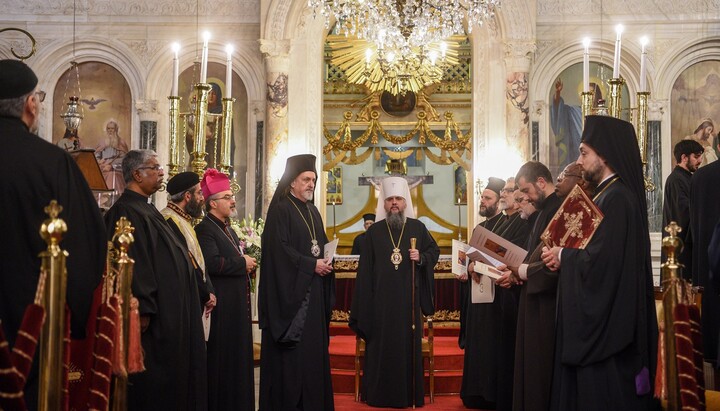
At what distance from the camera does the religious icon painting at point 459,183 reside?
756 inches

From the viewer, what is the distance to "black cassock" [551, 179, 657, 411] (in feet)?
16.3

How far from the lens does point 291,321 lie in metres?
7.31

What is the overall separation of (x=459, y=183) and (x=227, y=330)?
12.9 metres

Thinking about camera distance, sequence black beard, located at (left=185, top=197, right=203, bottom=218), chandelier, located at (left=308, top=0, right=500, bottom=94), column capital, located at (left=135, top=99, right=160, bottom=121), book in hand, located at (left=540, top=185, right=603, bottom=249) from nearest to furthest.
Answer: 1. book in hand, located at (left=540, top=185, right=603, bottom=249)
2. black beard, located at (left=185, top=197, right=203, bottom=218)
3. chandelier, located at (left=308, top=0, right=500, bottom=94)
4. column capital, located at (left=135, top=99, right=160, bottom=121)

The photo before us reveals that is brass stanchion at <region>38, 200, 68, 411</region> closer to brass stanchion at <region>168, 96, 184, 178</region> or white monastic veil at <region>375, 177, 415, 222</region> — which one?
brass stanchion at <region>168, 96, 184, 178</region>

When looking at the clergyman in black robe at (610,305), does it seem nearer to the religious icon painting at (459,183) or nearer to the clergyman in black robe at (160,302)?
the clergyman in black robe at (160,302)

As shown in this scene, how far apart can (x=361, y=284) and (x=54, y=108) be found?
7.20 meters

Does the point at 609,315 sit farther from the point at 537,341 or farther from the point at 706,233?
the point at 706,233

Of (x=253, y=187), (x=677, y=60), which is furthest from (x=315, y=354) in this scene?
(x=677, y=60)

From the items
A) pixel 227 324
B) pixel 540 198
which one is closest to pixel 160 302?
pixel 227 324

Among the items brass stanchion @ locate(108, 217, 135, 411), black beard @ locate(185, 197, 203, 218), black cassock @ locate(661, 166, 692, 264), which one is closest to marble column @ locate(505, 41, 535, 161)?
black cassock @ locate(661, 166, 692, 264)

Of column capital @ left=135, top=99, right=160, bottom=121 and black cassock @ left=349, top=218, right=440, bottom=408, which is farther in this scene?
column capital @ left=135, top=99, right=160, bottom=121

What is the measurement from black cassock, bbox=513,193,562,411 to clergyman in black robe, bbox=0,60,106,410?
2989mm

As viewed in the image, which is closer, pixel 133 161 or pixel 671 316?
pixel 671 316
